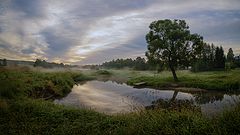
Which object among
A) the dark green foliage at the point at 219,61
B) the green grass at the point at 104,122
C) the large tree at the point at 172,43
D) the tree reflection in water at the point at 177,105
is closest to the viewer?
the green grass at the point at 104,122

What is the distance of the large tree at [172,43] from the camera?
34656mm

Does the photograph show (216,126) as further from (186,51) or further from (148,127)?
(186,51)

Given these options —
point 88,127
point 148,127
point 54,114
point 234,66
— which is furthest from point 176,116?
point 234,66

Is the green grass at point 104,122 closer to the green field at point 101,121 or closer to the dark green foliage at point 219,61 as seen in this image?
the green field at point 101,121

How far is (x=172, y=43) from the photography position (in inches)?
1399

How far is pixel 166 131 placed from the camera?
6.62 metres

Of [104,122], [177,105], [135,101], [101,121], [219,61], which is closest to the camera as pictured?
[104,122]

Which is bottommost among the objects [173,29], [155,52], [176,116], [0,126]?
[0,126]

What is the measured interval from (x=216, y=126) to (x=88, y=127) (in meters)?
4.55

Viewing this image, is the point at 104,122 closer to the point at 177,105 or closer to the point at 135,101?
the point at 177,105

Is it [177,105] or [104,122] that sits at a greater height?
[104,122]

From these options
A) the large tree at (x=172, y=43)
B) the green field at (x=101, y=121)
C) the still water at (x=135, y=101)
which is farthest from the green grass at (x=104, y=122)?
the large tree at (x=172, y=43)

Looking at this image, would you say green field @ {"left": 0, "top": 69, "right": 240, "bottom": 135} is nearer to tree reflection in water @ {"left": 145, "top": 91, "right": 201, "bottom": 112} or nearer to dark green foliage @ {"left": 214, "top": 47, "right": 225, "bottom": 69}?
tree reflection in water @ {"left": 145, "top": 91, "right": 201, "bottom": 112}

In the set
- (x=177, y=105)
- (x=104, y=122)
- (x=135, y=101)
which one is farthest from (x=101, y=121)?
(x=135, y=101)
